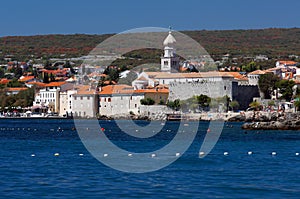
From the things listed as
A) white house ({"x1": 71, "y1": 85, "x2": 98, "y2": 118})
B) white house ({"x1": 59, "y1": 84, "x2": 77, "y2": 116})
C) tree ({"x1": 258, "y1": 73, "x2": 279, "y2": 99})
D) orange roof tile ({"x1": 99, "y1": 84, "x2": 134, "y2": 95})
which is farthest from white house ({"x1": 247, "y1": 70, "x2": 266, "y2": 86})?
white house ({"x1": 59, "y1": 84, "x2": 77, "y2": 116})

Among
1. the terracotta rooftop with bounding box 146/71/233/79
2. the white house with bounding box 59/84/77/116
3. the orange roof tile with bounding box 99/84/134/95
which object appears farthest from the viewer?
the white house with bounding box 59/84/77/116

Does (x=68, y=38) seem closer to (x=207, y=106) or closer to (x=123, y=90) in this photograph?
(x=123, y=90)

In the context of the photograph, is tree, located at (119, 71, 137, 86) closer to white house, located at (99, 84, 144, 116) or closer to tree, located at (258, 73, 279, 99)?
white house, located at (99, 84, 144, 116)

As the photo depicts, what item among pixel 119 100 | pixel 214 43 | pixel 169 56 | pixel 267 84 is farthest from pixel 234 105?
pixel 214 43

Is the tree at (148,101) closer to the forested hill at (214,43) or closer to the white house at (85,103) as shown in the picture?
the white house at (85,103)

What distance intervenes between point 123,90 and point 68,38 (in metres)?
81.3

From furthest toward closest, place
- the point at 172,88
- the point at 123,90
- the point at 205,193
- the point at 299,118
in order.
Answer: the point at 123,90
the point at 172,88
the point at 299,118
the point at 205,193

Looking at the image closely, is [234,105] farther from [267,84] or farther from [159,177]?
[159,177]

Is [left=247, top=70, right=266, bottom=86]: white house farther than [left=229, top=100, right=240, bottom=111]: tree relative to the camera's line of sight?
Yes

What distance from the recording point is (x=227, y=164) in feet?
74.7

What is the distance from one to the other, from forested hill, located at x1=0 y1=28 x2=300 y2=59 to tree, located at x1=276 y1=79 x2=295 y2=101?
58.8 metres

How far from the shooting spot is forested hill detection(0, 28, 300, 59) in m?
142

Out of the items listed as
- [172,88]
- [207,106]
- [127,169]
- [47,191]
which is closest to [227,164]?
[127,169]

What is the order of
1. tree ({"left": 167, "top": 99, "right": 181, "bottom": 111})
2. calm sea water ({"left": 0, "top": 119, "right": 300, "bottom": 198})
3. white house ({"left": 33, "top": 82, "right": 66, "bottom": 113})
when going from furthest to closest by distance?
white house ({"left": 33, "top": 82, "right": 66, "bottom": 113})
tree ({"left": 167, "top": 99, "right": 181, "bottom": 111})
calm sea water ({"left": 0, "top": 119, "right": 300, "bottom": 198})
